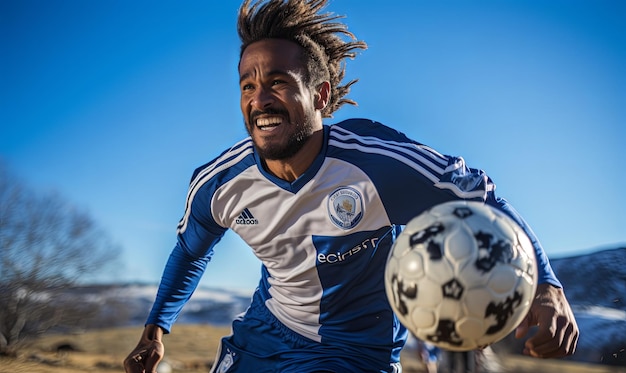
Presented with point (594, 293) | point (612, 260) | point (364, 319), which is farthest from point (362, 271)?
point (594, 293)

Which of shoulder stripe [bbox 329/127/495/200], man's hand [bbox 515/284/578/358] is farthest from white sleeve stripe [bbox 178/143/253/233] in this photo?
man's hand [bbox 515/284/578/358]

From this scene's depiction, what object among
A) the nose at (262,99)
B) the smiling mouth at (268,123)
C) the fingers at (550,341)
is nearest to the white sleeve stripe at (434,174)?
the smiling mouth at (268,123)

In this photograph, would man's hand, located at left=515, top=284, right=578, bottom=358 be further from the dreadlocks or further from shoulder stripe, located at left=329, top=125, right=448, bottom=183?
the dreadlocks

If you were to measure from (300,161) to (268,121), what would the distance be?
36cm

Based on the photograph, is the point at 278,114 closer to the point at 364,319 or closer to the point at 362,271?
the point at 362,271

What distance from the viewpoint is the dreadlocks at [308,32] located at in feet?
14.6

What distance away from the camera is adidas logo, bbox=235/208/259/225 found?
4199mm

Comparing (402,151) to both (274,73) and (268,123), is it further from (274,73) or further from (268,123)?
(274,73)

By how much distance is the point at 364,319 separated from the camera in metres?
3.91

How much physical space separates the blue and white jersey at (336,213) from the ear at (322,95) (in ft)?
1.33

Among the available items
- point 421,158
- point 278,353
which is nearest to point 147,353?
point 278,353

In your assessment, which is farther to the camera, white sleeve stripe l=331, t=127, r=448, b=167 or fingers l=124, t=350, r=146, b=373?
fingers l=124, t=350, r=146, b=373

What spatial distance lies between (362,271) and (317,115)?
1.20m

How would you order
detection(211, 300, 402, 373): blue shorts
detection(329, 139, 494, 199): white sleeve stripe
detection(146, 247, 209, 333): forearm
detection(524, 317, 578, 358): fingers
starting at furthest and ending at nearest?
detection(146, 247, 209, 333): forearm < detection(211, 300, 402, 373): blue shorts < detection(329, 139, 494, 199): white sleeve stripe < detection(524, 317, 578, 358): fingers
